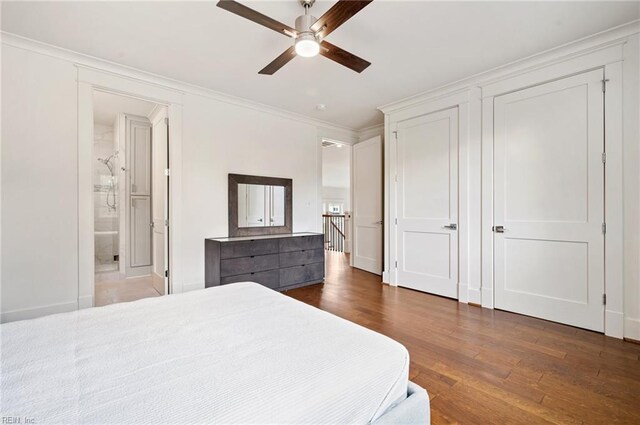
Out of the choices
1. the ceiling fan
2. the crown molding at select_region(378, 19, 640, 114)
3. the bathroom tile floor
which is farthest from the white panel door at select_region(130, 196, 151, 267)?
the crown molding at select_region(378, 19, 640, 114)

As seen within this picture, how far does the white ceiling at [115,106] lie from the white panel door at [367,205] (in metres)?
3.33

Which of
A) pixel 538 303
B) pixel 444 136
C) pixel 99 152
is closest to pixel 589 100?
pixel 444 136

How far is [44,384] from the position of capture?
83cm

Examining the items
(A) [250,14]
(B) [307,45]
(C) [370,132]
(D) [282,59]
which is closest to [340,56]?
(B) [307,45]

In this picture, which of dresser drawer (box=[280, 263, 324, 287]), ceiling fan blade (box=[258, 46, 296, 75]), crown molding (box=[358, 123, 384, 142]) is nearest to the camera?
ceiling fan blade (box=[258, 46, 296, 75])

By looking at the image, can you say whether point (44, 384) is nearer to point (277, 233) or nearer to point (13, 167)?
point (13, 167)

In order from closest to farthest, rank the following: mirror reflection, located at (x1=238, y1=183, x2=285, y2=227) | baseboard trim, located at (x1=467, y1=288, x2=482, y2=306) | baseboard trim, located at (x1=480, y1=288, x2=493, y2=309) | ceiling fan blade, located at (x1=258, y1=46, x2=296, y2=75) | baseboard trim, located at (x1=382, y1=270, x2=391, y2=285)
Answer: ceiling fan blade, located at (x1=258, y1=46, x2=296, y2=75), baseboard trim, located at (x1=480, y1=288, x2=493, y2=309), baseboard trim, located at (x1=467, y1=288, x2=482, y2=306), mirror reflection, located at (x1=238, y1=183, x2=285, y2=227), baseboard trim, located at (x1=382, y1=270, x2=391, y2=285)

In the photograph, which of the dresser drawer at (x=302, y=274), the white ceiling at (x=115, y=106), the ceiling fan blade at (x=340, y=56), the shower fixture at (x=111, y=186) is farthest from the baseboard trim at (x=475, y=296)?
the shower fixture at (x=111, y=186)

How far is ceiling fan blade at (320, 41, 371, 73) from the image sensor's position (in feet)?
6.99

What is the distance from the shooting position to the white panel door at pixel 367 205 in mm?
4844

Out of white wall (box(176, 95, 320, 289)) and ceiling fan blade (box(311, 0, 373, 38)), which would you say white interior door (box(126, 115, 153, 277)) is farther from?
ceiling fan blade (box(311, 0, 373, 38))

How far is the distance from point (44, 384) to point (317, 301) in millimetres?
2761

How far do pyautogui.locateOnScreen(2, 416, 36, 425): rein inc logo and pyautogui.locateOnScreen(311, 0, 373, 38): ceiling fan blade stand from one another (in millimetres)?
2119

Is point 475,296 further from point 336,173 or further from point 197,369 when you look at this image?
point 336,173
